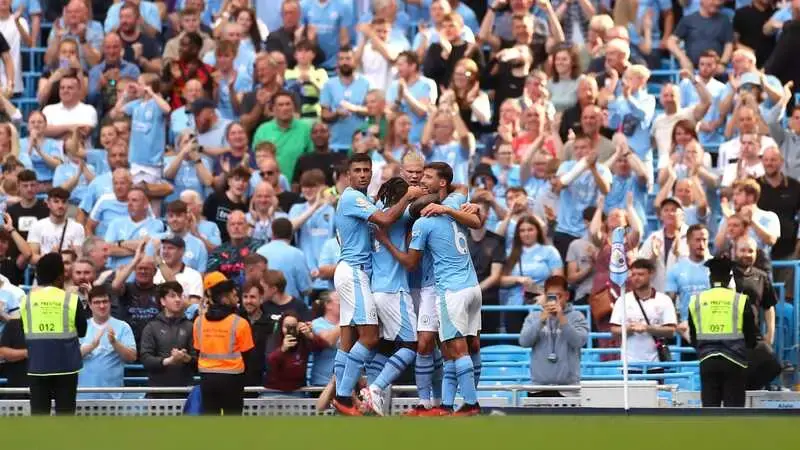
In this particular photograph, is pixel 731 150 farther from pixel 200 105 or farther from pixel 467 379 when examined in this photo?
pixel 467 379

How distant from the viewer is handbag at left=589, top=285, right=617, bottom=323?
20469mm

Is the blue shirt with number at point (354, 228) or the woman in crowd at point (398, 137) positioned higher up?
the woman in crowd at point (398, 137)

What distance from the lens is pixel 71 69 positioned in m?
24.3

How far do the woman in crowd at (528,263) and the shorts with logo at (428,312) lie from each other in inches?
144

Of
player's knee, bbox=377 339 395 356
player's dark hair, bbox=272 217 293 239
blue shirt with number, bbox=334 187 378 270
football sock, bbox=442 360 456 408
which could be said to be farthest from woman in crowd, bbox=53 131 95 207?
football sock, bbox=442 360 456 408

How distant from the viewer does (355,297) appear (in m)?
17.4

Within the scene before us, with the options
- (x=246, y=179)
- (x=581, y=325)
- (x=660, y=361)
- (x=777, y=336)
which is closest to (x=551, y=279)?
(x=581, y=325)

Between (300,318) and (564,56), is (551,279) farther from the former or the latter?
(564,56)

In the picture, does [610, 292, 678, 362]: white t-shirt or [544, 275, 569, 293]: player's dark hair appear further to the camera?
[610, 292, 678, 362]: white t-shirt

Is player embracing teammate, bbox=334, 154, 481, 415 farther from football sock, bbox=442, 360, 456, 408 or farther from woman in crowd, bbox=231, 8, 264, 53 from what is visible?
woman in crowd, bbox=231, 8, 264, 53

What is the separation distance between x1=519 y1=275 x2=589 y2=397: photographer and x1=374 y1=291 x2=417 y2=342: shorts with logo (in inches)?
62.3

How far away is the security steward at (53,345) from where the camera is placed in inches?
704

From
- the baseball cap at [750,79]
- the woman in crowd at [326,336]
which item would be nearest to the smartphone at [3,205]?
the woman in crowd at [326,336]

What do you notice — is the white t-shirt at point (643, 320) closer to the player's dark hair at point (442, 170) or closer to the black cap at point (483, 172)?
the black cap at point (483, 172)
